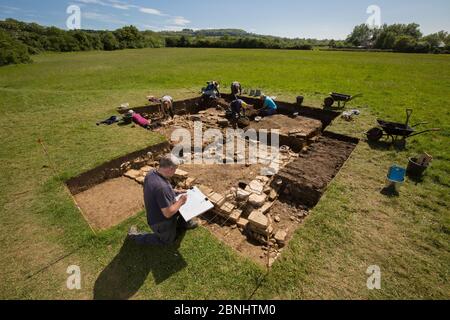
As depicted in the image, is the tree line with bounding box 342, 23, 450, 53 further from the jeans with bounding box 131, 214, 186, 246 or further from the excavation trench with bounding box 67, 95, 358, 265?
A: the jeans with bounding box 131, 214, 186, 246

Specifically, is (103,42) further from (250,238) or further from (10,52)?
(250,238)

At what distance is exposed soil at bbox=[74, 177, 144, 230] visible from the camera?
5.39 m

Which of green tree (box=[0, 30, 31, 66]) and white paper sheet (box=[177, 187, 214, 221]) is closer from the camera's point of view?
white paper sheet (box=[177, 187, 214, 221])

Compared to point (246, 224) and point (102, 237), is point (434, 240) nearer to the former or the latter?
point (246, 224)

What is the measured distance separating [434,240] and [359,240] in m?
1.43

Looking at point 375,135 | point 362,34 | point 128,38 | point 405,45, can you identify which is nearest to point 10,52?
point 128,38

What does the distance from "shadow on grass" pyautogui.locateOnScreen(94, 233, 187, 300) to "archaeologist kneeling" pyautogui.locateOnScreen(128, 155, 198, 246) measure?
0.17 m

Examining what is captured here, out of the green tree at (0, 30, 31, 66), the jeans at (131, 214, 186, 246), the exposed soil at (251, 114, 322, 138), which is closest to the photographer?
the jeans at (131, 214, 186, 246)

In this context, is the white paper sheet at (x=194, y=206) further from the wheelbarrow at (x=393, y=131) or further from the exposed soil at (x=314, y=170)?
the wheelbarrow at (x=393, y=131)

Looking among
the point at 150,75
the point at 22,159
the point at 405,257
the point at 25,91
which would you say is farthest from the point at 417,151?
the point at 25,91

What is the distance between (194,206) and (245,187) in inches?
92.4

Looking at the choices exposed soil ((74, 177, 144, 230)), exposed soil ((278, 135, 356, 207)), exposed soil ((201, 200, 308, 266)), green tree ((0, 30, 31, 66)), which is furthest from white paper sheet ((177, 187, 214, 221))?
green tree ((0, 30, 31, 66))

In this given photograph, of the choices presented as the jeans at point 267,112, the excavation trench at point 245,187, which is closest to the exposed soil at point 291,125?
the excavation trench at point 245,187

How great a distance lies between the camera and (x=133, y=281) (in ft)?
12.1
